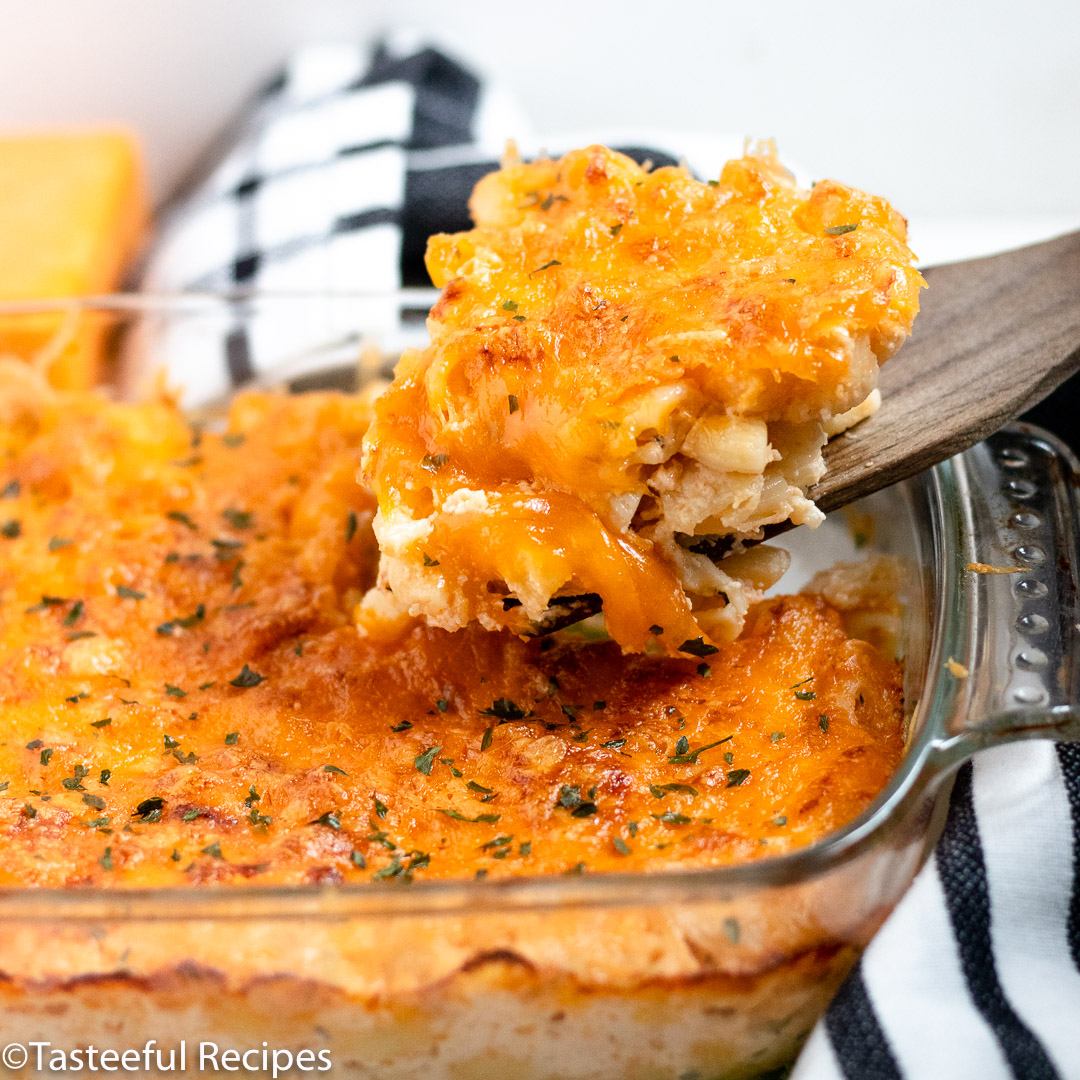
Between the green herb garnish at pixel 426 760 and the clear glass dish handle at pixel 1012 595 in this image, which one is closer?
the clear glass dish handle at pixel 1012 595

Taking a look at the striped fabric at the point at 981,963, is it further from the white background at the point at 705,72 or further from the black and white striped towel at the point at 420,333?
the white background at the point at 705,72

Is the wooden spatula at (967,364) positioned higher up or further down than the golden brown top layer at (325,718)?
higher up

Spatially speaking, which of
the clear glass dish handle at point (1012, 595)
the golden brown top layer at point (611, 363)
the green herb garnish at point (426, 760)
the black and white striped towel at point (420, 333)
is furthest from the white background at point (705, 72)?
the green herb garnish at point (426, 760)

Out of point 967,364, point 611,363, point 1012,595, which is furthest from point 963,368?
point 611,363

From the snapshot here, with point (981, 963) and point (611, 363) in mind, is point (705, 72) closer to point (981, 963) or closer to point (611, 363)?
point (611, 363)

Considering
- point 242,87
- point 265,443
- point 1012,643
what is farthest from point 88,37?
point 1012,643

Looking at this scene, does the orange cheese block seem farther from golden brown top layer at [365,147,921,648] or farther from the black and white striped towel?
golden brown top layer at [365,147,921,648]
